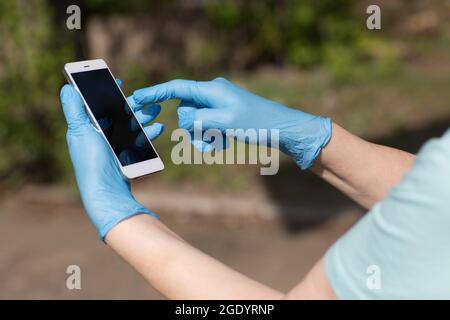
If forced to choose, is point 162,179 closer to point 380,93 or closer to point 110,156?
point 380,93

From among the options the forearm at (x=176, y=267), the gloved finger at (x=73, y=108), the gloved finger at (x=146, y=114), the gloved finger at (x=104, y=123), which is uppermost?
the gloved finger at (x=73, y=108)

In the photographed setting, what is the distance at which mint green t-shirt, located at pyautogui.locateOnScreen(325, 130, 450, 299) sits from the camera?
1111 millimetres

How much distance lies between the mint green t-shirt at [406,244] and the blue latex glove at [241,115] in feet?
2.49

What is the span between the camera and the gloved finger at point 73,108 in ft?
6.15

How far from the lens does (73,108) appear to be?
191cm

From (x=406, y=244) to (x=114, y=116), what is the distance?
3.44ft

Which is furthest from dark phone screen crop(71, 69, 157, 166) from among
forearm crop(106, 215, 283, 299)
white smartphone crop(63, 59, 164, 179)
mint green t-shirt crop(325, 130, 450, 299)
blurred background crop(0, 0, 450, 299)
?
blurred background crop(0, 0, 450, 299)

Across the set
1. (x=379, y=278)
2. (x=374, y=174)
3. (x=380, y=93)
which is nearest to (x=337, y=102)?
(x=380, y=93)

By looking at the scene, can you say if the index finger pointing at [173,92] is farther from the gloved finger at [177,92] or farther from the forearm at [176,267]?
the forearm at [176,267]

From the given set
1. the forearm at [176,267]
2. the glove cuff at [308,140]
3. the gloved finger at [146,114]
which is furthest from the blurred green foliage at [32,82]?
the forearm at [176,267]

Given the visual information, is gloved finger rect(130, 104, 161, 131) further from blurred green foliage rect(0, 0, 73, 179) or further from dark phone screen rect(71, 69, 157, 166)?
blurred green foliage rect(0, 0, 73, 179)

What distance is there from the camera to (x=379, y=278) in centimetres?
121

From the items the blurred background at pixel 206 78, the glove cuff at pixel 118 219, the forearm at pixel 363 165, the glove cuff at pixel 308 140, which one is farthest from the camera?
the blurred background at pixel 206 78

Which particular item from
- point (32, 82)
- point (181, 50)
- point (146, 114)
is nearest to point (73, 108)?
point (146, 114)
